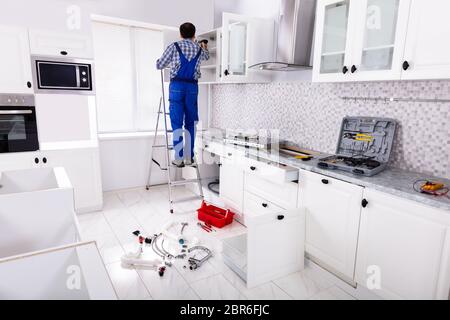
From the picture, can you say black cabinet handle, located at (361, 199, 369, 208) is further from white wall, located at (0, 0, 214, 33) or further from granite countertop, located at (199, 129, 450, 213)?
white wall, located at (0, 0, 214, 33)

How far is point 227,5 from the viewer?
437cm

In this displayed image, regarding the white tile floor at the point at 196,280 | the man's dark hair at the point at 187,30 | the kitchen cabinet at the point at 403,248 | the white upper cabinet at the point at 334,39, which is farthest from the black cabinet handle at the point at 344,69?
the man's dark hair at the point at 187,30

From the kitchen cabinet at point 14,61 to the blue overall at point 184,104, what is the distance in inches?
55.1

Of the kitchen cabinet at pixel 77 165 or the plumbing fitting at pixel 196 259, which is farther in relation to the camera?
the kitchen cabinet at pixel 77 165

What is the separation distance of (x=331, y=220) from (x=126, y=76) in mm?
3335

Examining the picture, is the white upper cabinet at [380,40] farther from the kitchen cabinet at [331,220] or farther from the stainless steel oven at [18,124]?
the stainless steel oven at [18,124]

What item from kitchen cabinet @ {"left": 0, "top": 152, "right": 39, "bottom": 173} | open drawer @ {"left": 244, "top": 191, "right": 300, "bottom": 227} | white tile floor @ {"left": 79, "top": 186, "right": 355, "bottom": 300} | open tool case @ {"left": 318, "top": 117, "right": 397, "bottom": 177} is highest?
open tool case @ {"left": 318, "top": 117, "right": 397, "bottom": 177}

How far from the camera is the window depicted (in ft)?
13.5

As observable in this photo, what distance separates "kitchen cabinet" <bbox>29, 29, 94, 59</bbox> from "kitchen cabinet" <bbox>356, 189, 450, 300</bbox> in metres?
3.01

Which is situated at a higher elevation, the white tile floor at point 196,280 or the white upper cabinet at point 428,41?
the white upper cabinet at point 428,41

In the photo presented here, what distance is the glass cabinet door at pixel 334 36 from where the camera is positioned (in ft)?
7.55

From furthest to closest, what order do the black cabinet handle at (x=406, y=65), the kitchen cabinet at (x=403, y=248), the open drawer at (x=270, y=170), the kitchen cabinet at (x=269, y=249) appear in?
the open drawer at (x=270, y=170) < the kitchen cabinet at (x=269, y=249) < the black cabinet handle at (x=406, y=65) < the kitchen cabinet at (x=403, y=248)

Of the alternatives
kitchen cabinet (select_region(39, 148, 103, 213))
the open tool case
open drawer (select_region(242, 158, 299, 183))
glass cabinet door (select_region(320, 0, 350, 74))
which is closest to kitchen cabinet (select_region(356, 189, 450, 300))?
the open tool case
